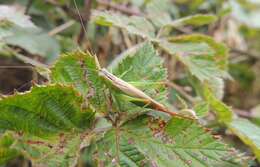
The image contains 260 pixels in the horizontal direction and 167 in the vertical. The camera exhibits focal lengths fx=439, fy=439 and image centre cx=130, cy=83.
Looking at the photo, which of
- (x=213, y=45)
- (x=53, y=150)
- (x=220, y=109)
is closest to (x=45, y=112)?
(x=53, y=150)

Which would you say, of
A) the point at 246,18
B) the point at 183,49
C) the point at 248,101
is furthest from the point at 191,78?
the point at 246,18

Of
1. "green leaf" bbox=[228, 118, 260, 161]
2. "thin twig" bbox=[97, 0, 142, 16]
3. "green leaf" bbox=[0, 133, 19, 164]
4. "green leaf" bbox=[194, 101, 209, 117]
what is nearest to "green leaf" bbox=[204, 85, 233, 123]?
"green leaf" bbox=[228, 118, 260, 161]

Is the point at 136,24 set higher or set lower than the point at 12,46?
higher

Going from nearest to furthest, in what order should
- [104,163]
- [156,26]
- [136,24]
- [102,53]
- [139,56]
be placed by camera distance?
[104,163], [139,56], [136,24], [156,26], [102,53]

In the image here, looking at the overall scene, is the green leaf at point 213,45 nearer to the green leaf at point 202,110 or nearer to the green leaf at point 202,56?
the green leaf at point 202,56

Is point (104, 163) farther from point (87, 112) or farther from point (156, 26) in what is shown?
point (156, 26)

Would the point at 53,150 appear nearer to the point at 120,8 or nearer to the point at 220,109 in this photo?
the point at 220,109
